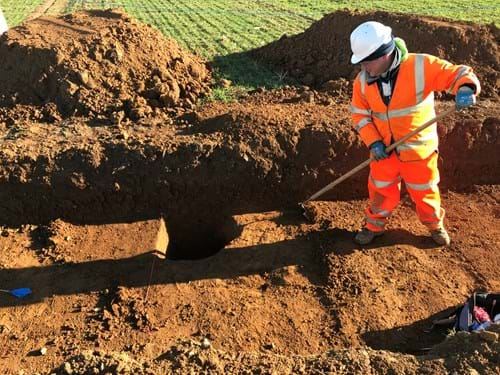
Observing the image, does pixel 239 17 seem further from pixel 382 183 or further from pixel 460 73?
pixel 460 73

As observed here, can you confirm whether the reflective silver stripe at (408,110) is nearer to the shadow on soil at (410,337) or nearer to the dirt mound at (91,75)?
the shadow on soil at (410,337)

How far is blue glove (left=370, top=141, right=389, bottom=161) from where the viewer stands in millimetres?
4250

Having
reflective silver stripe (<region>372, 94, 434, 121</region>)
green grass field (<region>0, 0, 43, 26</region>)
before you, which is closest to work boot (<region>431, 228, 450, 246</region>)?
reflective silver stripe (<region>372, 94, 434, 121</region>)

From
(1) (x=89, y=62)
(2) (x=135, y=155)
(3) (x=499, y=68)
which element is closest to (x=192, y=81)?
(1) (x=89, y=62)

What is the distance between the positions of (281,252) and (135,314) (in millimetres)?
1586

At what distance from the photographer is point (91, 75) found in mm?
6371

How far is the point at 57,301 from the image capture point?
4.41 m

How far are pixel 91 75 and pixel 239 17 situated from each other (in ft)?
19.2

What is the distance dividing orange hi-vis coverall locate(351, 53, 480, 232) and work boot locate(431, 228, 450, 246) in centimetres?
6

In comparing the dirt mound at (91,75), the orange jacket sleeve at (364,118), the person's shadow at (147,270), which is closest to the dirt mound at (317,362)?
the person's shadow at (147,270)

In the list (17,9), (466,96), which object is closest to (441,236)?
(466,96)

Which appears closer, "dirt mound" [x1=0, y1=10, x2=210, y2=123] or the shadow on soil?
the shadow on soil

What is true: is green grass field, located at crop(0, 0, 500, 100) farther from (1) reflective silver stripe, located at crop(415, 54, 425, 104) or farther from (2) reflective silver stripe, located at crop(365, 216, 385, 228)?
(1) reflective silver stripe, located at crop(415, 54, 425, 104)

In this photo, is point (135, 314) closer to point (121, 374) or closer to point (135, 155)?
point (121, 374)
